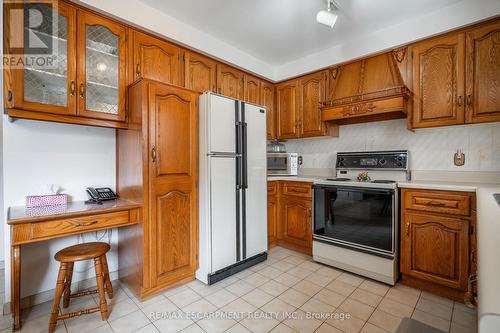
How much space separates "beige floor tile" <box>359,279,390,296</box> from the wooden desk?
7.22 ft

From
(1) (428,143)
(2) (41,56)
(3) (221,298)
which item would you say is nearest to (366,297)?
(3) (221,298)

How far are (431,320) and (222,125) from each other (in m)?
2.37

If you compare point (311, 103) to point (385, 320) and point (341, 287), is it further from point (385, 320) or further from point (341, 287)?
point (385, 320)

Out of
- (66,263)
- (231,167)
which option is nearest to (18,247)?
(66,263)

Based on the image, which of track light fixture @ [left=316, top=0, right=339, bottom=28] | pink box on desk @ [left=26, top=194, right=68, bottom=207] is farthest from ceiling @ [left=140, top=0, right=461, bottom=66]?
pink box on desk @ [left=26, top=194, right=68, bottom=207]

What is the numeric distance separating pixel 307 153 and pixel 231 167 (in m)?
1.63

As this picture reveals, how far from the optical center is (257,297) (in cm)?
209

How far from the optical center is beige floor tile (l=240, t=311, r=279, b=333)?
1692 mm

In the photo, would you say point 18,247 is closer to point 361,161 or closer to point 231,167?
point 231,167

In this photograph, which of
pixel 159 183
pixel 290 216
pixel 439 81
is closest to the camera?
pixel 159 183

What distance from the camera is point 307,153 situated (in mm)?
3686

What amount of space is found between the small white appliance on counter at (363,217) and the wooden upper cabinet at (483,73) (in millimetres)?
702

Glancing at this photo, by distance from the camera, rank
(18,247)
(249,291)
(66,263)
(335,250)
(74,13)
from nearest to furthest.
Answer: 1. (18,247)
2. (66,263)
3. (74,13)
4. (249,291)
5. (335,250)

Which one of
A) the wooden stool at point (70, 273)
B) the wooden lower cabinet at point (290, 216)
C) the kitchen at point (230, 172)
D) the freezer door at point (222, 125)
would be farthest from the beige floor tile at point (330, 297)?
the wooden stool at point (70, 273)
